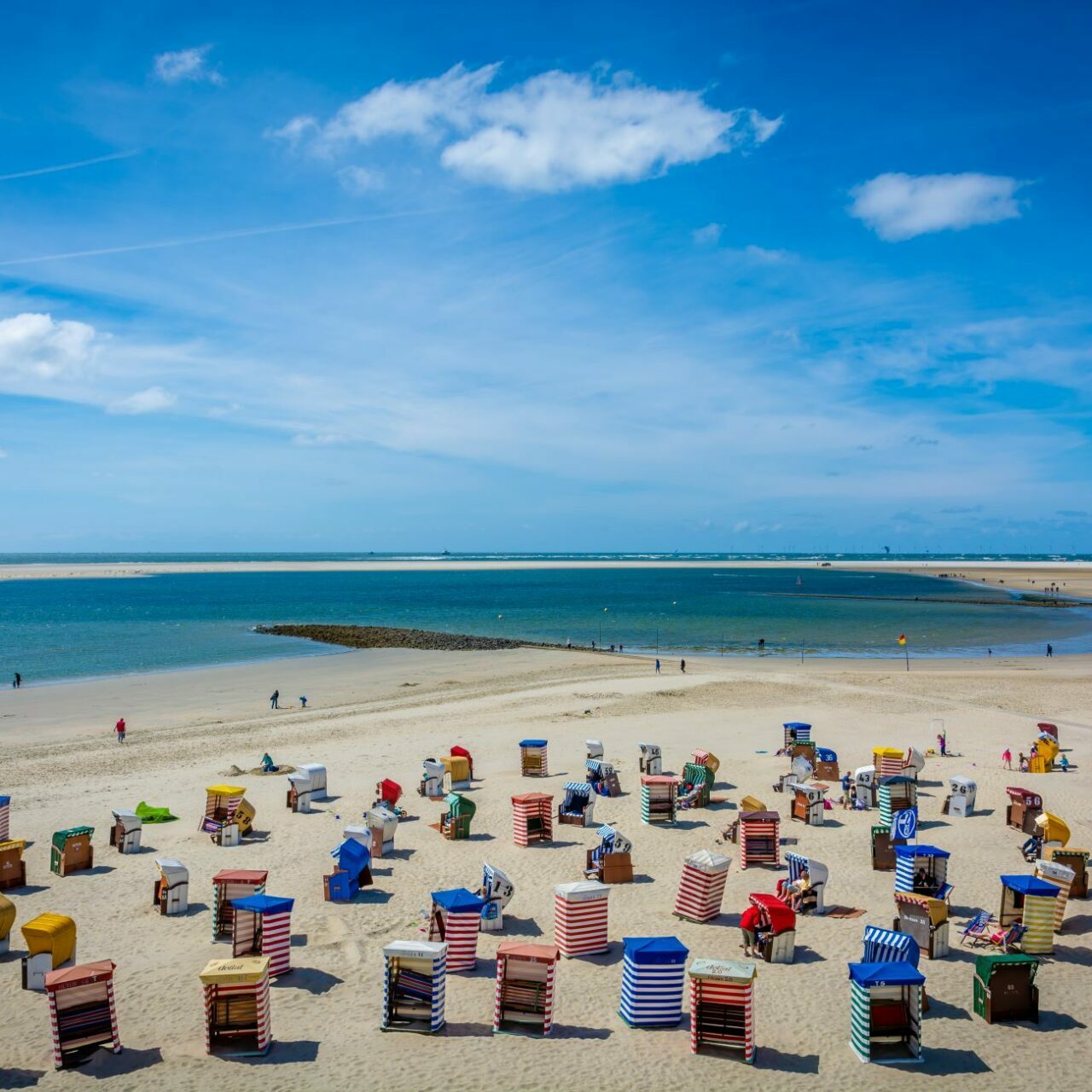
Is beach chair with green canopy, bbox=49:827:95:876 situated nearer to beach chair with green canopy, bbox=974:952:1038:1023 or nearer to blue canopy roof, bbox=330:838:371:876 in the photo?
blue canopy roof, bbox=330:838:371:876

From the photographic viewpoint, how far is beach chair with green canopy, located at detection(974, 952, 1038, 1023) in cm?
1243

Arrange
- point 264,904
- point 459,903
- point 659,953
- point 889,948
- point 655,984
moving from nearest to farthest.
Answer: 1. point 659,953
2. point 655,984
3. point 889,948
4. point 264,904
5. point 459,903

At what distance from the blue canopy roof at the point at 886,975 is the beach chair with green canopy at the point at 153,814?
17100 mm

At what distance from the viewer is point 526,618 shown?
3607 inches

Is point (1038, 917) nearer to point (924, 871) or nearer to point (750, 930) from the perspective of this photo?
point (924, 871)

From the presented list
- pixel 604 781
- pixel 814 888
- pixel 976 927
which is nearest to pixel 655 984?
pixel 814 888

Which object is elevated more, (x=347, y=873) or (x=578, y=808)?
(x=347, y=873)

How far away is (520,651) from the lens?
63.5m

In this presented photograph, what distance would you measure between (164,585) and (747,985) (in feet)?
502

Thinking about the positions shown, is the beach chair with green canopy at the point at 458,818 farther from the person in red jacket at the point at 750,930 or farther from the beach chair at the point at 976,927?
the beach chair at the point at 976,927

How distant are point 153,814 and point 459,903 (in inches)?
455

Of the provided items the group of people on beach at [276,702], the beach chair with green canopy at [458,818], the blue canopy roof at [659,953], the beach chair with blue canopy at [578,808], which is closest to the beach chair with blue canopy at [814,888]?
the blue canopy roof at [659,953]

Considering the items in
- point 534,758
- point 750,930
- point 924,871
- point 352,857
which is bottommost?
point 750,930

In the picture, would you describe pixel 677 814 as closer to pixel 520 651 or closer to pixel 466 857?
pixel 466 857
